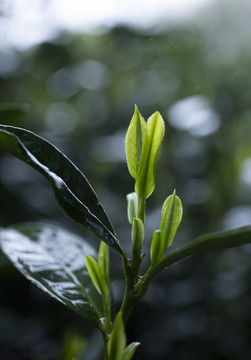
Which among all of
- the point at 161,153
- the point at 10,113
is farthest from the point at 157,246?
the point at 161,153

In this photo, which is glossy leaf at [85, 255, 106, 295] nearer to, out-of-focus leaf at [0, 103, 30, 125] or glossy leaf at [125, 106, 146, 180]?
glossy leaf at [125, 106, 146, 180]

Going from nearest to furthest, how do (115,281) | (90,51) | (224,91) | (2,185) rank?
(115,281)
(2,185)
(224,91)
(90,51)

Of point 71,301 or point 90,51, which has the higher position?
point 90,51

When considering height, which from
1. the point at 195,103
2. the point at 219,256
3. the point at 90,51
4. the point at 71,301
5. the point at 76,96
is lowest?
the point at 219,256

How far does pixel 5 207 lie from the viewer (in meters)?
1.16

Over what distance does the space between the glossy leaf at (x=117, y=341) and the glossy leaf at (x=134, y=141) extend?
136mm

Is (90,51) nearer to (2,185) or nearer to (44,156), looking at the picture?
(2,185)

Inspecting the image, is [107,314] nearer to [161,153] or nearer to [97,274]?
[97,274]

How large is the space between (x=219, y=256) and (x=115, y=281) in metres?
0.32

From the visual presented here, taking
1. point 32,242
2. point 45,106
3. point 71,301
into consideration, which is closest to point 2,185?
point 45,106

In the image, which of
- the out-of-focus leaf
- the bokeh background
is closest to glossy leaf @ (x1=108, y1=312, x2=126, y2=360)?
the bokeh background

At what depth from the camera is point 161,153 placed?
3.96 ft

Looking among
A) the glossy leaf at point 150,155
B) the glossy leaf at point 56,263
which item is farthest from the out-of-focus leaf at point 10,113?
the glossy leaf at point 150,155

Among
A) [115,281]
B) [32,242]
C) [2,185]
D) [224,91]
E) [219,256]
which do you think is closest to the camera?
[32,242]
